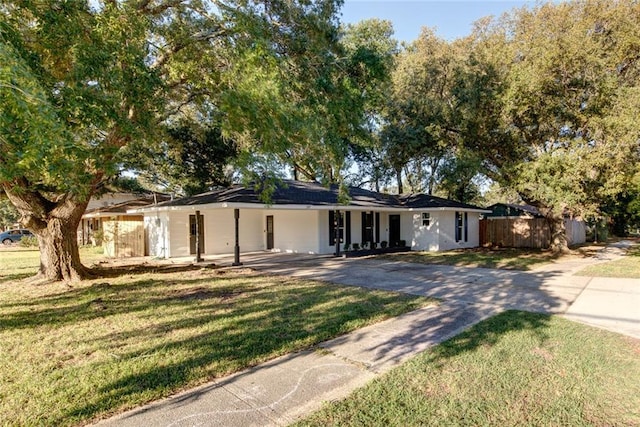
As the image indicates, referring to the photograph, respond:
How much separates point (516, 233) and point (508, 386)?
2024cm

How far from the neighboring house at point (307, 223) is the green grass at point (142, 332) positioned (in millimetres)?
6054

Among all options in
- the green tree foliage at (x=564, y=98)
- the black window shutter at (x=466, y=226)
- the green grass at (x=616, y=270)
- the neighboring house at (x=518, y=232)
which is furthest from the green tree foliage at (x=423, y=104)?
A: the green grass at (x=616, y=270)

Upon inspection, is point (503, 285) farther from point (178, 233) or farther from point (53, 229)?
point (178, 233)

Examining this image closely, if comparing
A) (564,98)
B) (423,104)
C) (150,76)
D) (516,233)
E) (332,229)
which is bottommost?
(516,233)

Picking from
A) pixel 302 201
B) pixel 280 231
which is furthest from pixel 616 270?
pixel 280 231

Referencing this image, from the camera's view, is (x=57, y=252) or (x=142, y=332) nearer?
(x=142, y=332)

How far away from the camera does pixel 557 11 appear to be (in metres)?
14.6

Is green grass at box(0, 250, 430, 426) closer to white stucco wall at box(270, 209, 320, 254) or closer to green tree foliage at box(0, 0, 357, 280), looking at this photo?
green tree foliage at box(0, 0, 357, 280)

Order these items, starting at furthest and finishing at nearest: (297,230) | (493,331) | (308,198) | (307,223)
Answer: (297,230) < (307,223) < (308,198) < (493,331)

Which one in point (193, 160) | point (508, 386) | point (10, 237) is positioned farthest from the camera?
point (10, 237)

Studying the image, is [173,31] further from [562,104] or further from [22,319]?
[562,104]

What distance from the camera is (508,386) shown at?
380 centimetres

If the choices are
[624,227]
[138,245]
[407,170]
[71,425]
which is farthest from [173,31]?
[624,227]

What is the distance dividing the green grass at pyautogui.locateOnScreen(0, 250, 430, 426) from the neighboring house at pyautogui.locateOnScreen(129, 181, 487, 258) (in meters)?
6.05
